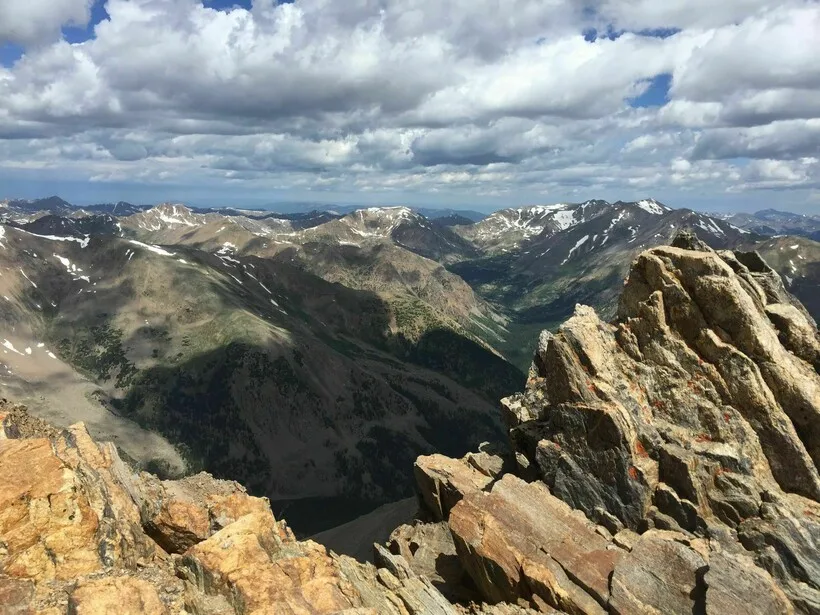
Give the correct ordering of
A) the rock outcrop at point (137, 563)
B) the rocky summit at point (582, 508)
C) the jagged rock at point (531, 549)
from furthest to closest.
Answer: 1. the jagged rock at point (531, 549)
2. the rocky summit at point (582, 508)
3. the rock outcrop at point (137, 563)

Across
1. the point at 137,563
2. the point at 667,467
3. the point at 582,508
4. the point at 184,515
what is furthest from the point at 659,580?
the point at 184,515

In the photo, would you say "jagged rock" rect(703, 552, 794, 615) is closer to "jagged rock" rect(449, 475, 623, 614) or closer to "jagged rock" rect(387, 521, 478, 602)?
"jagged rock" rect(449, 475, 623, 614)

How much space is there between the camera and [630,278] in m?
47.8

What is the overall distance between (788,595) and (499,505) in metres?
17.4

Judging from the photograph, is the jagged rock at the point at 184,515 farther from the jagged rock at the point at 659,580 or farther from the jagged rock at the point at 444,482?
the jagged rock at the point at 659,580

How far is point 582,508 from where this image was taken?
38.0 metres

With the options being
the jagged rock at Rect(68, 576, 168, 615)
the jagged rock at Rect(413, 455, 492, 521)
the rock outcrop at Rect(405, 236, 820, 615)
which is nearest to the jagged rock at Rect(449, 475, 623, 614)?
the rock outcrop at Rect(405, 236, 820, 615)

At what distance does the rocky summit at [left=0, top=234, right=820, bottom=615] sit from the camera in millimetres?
25875

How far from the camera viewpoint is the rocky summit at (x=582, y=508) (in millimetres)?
25875

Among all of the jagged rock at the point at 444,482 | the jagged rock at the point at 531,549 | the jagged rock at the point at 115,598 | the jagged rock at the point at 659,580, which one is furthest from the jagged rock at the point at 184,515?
the jagged rock at the point at 659,580

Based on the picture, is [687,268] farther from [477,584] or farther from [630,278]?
[477,584]

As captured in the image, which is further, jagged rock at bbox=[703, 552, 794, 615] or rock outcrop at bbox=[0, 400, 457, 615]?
jagged rock at bbox=[703, 552, 794, 615]

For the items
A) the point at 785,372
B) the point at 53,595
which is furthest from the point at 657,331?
the point at 53,595

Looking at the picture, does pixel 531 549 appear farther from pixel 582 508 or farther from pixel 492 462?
pixel 492 462
